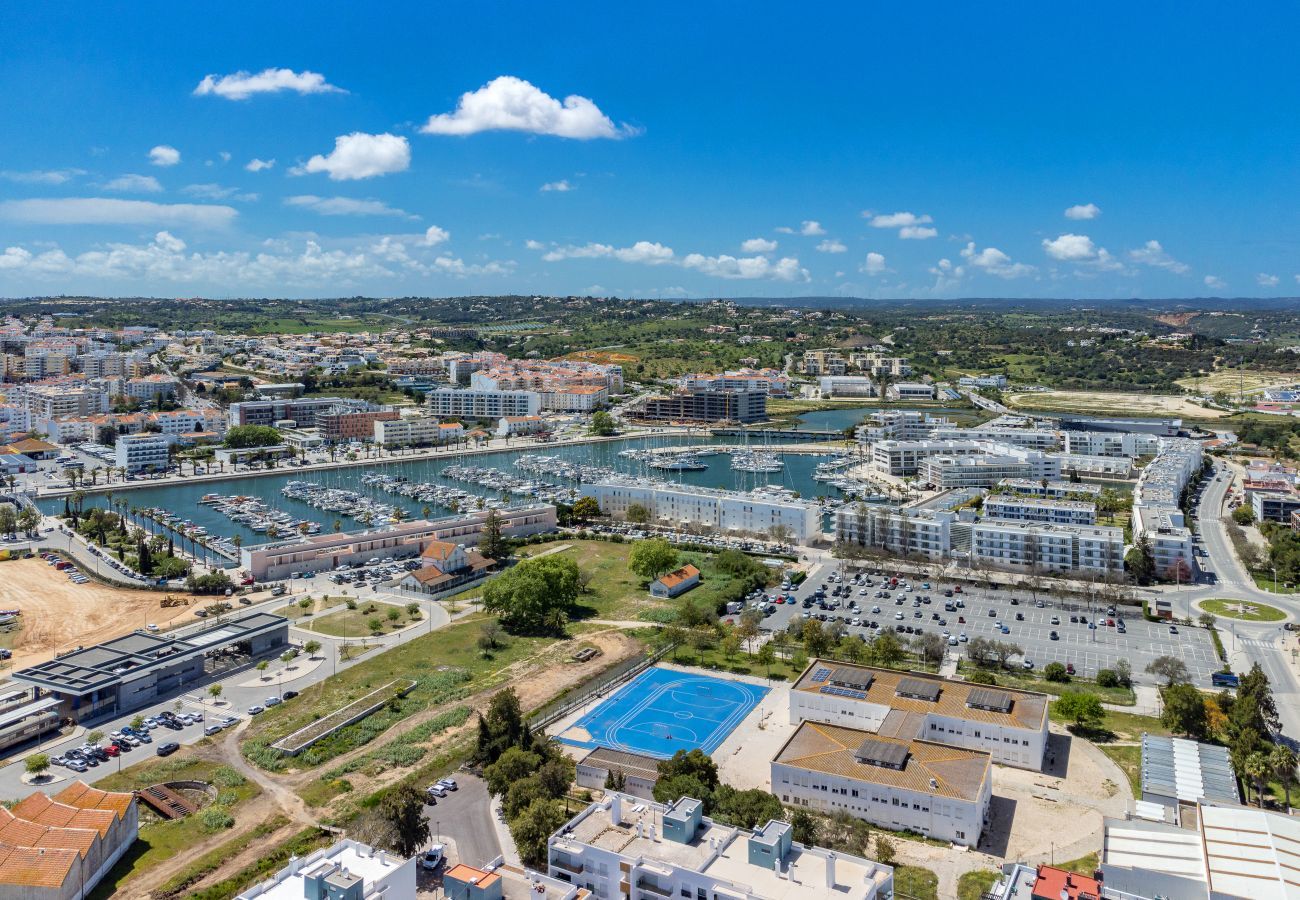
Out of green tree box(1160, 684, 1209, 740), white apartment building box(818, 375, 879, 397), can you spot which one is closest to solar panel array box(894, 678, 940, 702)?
green tree box(1160, 684, 1209, 740)

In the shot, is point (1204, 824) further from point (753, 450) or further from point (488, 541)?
point (753, 450)

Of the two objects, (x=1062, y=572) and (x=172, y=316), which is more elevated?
(x=172, y=316)

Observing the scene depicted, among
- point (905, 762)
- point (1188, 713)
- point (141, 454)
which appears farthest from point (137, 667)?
point (141, 454)

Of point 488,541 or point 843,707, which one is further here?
point 488,541

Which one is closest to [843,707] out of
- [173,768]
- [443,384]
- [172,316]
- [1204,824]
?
[1204,824]

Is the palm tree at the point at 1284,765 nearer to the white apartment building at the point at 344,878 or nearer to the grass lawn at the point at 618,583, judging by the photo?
the grass lawn at the point at 618,583

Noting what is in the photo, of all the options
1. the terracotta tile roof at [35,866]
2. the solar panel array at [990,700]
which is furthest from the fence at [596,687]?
the terracotta tile roof at [35,866]

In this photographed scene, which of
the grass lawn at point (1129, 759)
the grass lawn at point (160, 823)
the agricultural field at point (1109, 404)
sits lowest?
the grass lawn at point (1129, 759)
